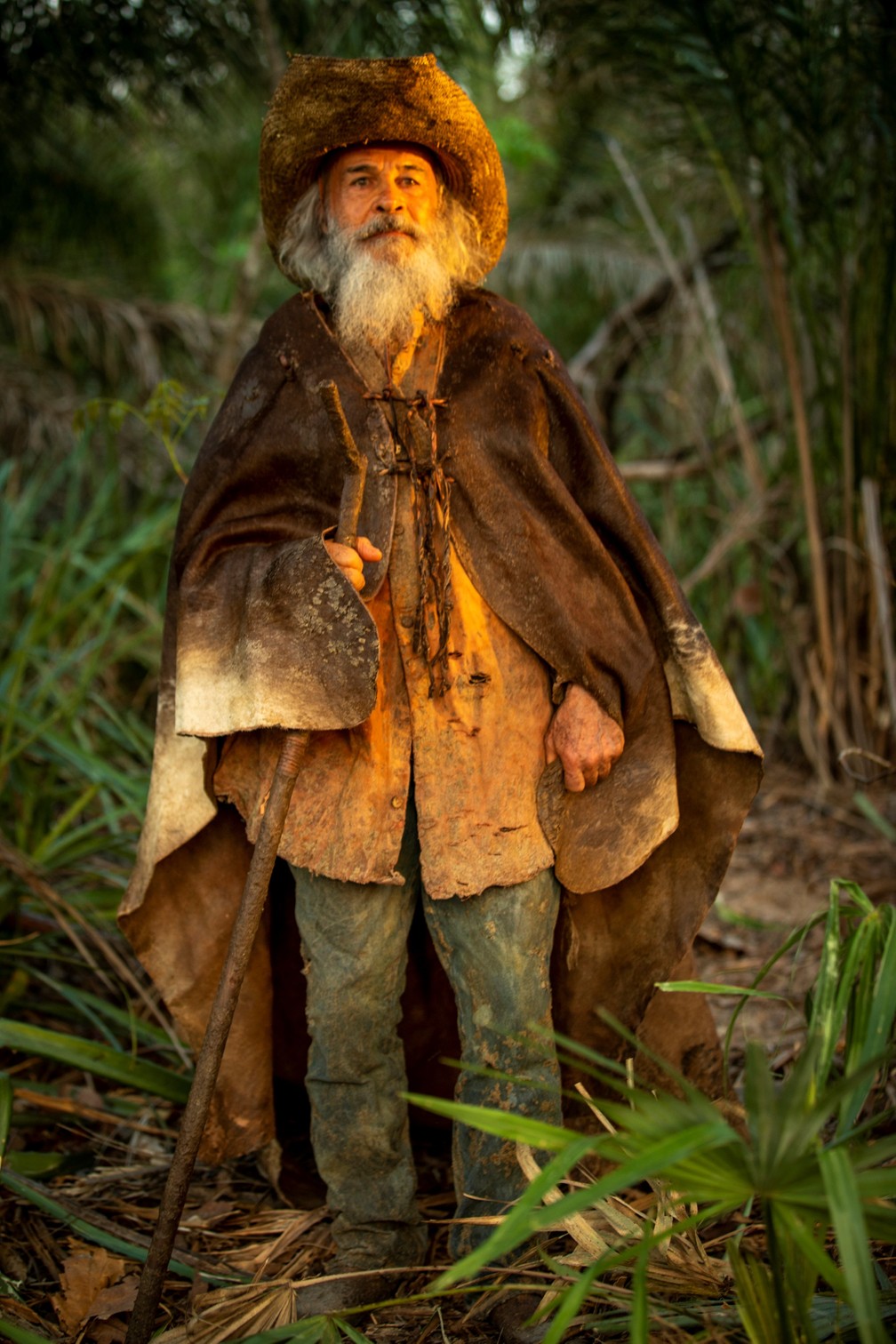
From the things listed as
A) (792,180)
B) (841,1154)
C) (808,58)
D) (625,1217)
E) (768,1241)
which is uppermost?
(808,58)

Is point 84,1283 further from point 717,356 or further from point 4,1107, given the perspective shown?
point 717,356

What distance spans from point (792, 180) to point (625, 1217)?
3779 mm

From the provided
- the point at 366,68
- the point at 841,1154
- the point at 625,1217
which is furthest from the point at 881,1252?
the point at 366,68

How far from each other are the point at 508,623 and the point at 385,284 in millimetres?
667

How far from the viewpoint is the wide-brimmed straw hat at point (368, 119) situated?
2.20m

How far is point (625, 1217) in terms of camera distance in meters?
1.94

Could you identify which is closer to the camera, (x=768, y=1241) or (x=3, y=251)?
(x=768, y=1241)

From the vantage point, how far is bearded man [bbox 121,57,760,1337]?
84.6 inches

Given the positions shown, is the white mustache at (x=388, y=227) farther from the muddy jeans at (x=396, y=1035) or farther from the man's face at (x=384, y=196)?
the muddy jeans at (x=396, y=1035)

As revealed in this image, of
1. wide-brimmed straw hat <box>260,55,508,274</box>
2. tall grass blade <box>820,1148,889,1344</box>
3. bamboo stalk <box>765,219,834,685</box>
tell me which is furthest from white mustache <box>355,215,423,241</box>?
bamboo stalk <box>765,219,834,685</box>

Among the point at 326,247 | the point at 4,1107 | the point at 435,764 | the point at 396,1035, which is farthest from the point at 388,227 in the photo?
the point at 4,1107

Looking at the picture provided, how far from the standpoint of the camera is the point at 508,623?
2.20 metres

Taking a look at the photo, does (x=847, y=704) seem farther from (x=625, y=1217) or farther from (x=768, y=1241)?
(x=768, y=1241)

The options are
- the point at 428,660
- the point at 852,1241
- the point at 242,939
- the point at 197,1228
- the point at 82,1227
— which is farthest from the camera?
the point at 197,1228
